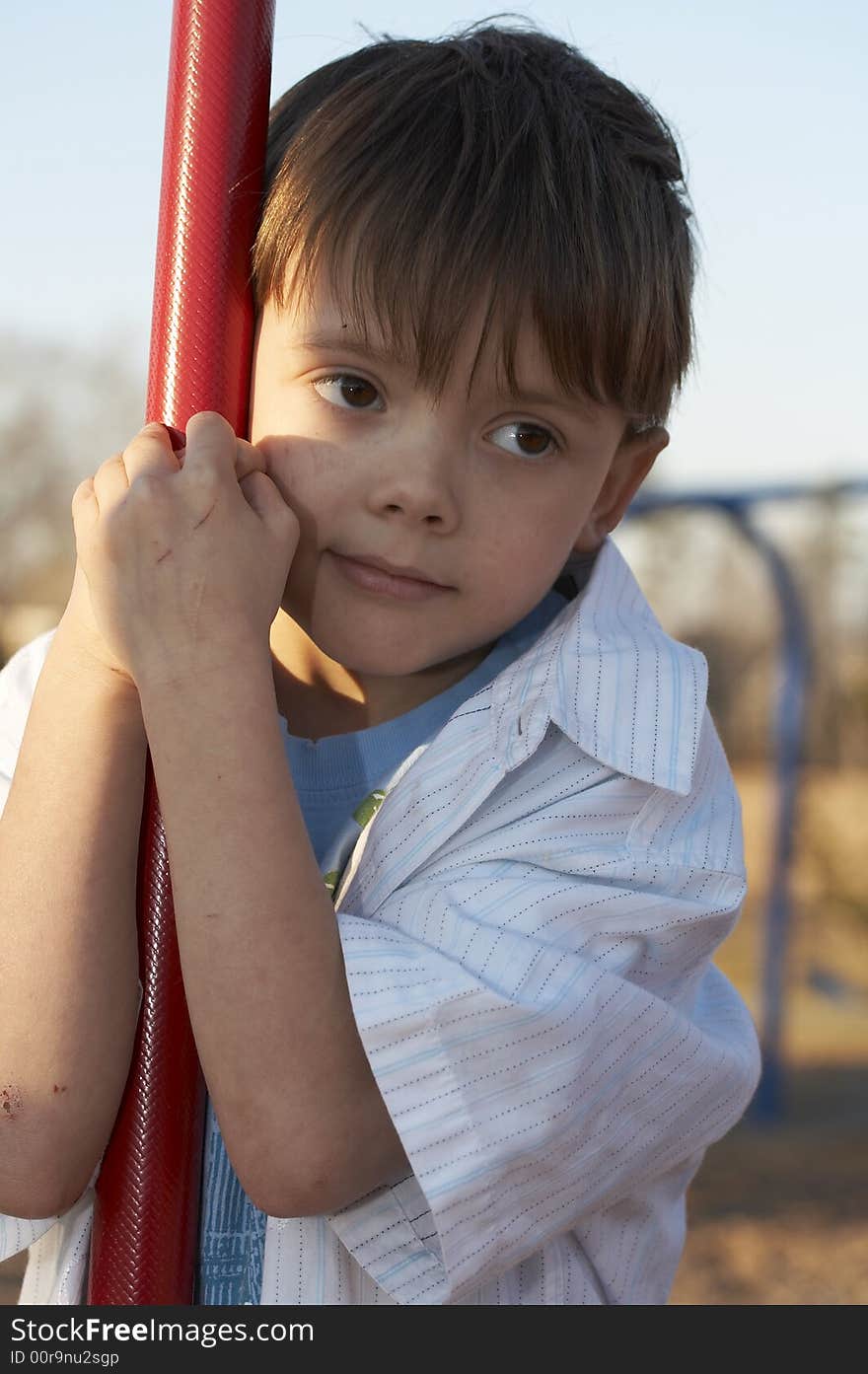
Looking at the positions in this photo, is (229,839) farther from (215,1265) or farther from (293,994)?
(215,1265)

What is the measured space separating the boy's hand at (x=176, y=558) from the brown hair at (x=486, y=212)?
0.55 ft

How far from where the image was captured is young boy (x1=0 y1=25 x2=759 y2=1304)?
101 cm

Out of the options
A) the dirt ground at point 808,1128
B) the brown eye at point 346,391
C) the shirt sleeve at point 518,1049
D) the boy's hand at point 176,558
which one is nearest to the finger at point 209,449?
the boy's hand at point 176,558

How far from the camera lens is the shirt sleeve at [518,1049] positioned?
3.33 ft

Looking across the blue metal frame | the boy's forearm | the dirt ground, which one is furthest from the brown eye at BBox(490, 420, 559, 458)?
the blue metal frame

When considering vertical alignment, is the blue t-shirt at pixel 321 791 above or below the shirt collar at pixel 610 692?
below

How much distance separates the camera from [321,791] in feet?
4.28

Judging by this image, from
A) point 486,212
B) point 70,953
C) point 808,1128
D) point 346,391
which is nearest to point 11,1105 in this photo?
point 70,953

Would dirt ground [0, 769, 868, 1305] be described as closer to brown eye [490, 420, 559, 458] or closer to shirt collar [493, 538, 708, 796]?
shirt collar [493, 538, 708, 796]

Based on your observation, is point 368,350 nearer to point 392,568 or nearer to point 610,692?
point 392,568

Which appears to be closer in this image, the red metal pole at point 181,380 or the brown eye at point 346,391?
the red metal pole at point 181,380

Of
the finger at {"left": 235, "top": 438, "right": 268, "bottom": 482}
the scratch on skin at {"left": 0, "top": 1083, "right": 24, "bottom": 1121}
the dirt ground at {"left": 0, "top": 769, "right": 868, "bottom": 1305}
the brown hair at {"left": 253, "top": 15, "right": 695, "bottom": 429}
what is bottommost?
the dirt ground at {"left": 0, "top": 769, "right": 868, "bottom": 1305}

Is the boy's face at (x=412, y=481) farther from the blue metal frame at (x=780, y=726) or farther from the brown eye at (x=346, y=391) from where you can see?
the blue metal frame at (x=780, y=726)
